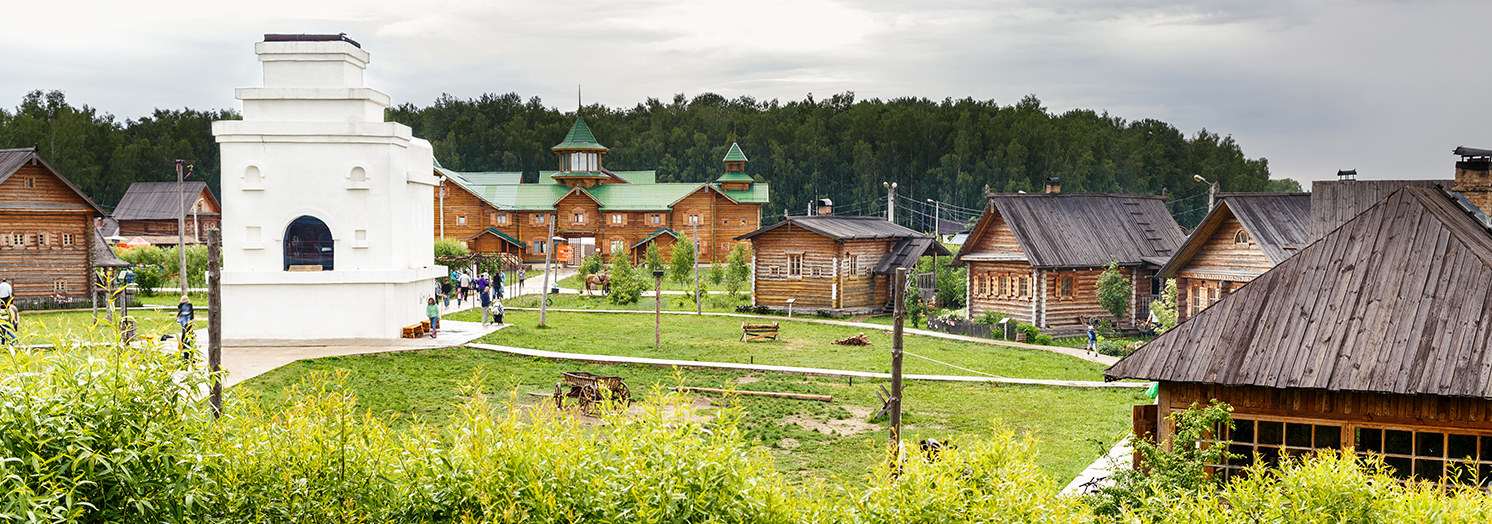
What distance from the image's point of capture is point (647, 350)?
28.4m

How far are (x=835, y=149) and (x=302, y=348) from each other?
8323 cm

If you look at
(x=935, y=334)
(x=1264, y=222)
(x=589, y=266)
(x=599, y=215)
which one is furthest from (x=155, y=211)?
(x=1264, y=222)

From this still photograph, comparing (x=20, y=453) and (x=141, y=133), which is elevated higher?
(x=141, y=133)

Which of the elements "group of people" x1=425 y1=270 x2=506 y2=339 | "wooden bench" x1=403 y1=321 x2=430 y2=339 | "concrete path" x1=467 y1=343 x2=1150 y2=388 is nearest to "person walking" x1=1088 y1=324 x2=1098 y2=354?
"concrete path" x1=467 y1=343 x2=1150 y2=388

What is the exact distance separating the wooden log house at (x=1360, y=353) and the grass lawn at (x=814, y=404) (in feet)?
10.2

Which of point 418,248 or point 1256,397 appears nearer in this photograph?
point 1256,397

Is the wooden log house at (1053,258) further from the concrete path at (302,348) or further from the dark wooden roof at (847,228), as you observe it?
the concrete path at (302,348)

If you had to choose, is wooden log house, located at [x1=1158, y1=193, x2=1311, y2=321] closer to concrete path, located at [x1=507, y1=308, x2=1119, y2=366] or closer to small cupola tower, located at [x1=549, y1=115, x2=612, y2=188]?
concrete path, located at [x1=507, y1=308, x2=1119, y2=366]

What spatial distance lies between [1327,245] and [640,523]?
1101cm

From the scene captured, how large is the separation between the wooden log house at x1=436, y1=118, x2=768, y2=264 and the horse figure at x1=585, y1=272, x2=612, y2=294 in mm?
18775

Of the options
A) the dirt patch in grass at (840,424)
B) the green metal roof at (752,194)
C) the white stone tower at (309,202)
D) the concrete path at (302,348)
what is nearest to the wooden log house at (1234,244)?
the dirt patch in grass at (840,424)

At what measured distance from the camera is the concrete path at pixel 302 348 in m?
23.5

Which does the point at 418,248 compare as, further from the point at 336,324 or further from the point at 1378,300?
the point at 1378,300

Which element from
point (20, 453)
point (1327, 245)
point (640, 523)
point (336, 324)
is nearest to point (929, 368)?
point (1327, 245)
